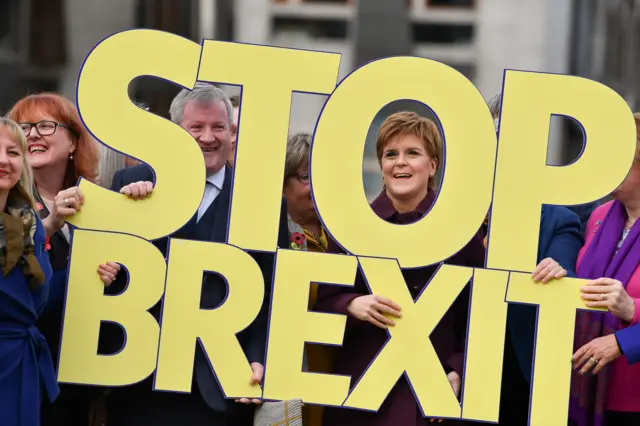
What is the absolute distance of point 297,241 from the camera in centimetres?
508

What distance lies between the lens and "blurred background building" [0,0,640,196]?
49.9 feet

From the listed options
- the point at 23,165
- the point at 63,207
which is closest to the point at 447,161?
the point at 63,207

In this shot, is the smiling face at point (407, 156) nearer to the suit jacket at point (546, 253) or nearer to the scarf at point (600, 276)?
the suit jacket at point (546, 253)

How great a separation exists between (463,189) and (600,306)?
70 centimetres

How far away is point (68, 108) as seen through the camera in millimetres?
4992

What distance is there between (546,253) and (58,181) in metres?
2.03

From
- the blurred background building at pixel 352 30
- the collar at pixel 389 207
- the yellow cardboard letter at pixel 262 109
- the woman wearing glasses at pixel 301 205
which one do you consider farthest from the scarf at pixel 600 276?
the blurred background building at pixel 352 30

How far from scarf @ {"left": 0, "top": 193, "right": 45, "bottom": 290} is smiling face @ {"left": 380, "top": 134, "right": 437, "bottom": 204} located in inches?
55.2

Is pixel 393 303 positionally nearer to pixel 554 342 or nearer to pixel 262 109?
pixel 554 342

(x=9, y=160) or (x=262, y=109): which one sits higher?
(x=262, y=109)

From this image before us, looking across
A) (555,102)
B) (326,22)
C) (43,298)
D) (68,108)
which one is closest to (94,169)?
(68,108)

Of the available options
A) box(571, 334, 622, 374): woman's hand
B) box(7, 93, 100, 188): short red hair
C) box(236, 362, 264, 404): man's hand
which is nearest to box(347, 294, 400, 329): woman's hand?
box(236, 362, 264, 404): man's hand

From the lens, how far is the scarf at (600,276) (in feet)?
15.4

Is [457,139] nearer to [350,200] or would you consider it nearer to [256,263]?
[350,200]
